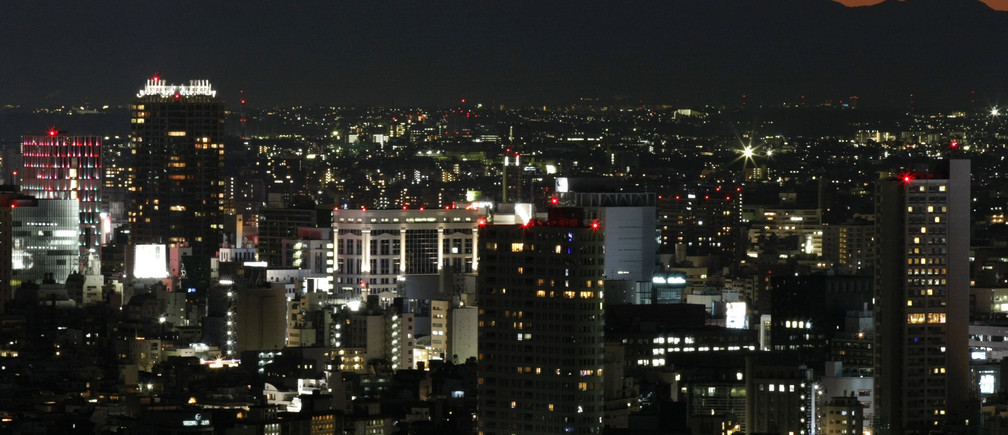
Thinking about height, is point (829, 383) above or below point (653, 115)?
below

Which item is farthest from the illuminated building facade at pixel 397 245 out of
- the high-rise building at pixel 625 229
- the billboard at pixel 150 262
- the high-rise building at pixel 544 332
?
the high-rise building at pixel 544 332

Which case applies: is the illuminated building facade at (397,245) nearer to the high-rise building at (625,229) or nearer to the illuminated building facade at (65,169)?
the high-rise building at (625,229)

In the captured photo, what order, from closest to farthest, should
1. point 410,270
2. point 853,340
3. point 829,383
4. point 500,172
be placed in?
point 829,383 < point 853,340 < point 410,270 < point 500,172

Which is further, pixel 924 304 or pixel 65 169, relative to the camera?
pixel 65 169

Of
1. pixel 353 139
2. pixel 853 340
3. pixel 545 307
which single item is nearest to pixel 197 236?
pixel 353 139

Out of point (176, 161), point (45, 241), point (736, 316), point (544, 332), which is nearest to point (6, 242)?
point (45, 241)

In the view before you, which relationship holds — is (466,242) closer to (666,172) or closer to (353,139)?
(666,172)

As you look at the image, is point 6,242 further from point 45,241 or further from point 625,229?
point 625,229
